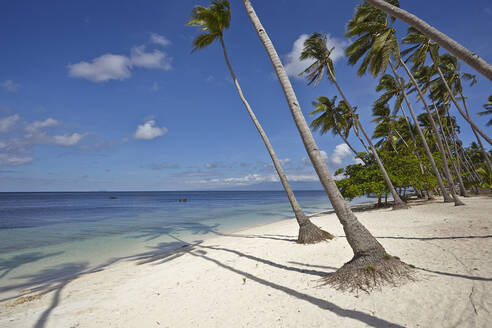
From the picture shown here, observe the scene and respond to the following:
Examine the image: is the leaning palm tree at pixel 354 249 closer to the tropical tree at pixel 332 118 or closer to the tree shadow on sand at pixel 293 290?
the tree shadow on sand at pixel 293 290

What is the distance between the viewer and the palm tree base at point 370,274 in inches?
140

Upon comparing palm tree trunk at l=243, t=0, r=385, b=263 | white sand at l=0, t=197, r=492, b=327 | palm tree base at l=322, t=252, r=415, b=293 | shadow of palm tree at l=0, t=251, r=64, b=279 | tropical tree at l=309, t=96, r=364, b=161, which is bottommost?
shadow of palm tree at l=0, t=251, r=64, b=279

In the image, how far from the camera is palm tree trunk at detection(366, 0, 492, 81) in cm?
260

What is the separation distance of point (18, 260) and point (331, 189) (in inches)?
471

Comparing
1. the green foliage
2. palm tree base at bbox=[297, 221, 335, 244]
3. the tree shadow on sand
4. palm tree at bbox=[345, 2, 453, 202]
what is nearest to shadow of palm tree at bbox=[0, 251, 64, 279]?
the tree shadow on sand

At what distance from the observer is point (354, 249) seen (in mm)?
3916

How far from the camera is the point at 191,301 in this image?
4.12 meters

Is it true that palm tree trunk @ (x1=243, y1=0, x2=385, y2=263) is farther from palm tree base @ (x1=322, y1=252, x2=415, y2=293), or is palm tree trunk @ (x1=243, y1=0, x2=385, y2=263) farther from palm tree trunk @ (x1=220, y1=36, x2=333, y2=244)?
palm tree trunk @ (x1=220, y1=36, x2=333, y2=244)

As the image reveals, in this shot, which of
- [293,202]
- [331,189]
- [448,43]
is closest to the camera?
[448,43]

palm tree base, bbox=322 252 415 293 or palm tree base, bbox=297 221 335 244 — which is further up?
palm tree base, bbox=322 252 415 293

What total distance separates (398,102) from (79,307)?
19788 millimetres

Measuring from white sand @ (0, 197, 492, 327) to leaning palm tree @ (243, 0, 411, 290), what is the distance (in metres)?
0.23

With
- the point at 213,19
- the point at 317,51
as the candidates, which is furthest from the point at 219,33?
the point at 317,51

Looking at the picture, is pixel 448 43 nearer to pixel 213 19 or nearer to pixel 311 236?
pixel 311 236
